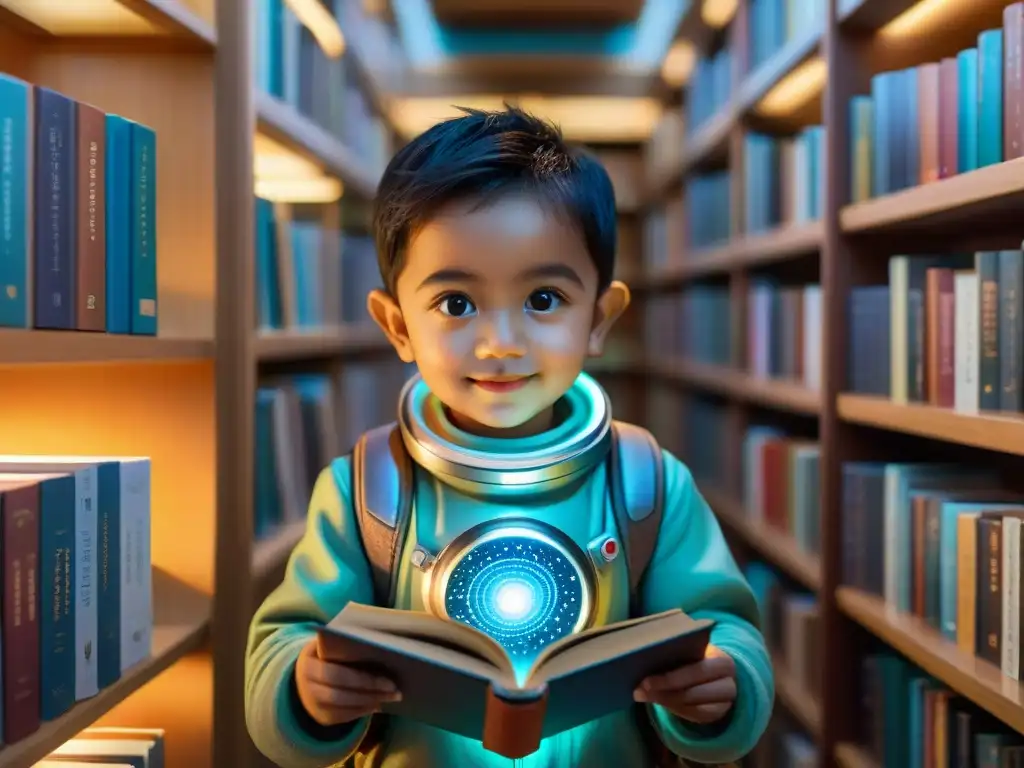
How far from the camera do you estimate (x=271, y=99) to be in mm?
1825

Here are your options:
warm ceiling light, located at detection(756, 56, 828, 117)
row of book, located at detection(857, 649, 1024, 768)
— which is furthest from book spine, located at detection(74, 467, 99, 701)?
warm ceiling light, located at detection(756, 56, 828, 117)

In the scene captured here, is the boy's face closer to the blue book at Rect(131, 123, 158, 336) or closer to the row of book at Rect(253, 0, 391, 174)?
the blue book at Rect(131, 123, 158, 336)

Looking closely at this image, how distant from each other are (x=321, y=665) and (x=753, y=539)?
6.18ft

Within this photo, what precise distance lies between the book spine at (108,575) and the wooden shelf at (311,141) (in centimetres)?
79

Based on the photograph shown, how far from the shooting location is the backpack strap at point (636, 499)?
1.04 meters

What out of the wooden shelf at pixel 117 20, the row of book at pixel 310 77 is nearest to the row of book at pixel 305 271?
the row of book at pixel 310 77

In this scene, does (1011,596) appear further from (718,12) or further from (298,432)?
(718,12)

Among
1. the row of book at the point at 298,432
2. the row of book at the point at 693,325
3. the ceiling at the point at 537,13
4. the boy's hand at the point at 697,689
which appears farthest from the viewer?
the ceiling at the point at 537,13

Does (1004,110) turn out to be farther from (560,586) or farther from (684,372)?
(684,372)

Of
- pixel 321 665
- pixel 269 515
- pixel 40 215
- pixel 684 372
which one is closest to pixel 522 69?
pixel 684 372

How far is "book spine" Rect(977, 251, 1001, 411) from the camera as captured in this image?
1.37 m

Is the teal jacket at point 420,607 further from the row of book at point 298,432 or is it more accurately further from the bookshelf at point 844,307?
the row of book at point 298,432

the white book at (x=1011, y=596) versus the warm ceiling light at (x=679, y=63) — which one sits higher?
the warm ceiling light at (x=679, y=63)

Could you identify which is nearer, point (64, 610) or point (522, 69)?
point (64, 610)
